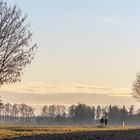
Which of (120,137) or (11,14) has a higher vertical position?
(11,14)

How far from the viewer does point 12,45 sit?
61531mm

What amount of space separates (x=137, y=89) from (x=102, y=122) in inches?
1804

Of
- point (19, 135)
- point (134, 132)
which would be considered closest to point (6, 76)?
point (19, 135)

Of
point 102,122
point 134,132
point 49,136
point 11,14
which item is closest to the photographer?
point 49,136

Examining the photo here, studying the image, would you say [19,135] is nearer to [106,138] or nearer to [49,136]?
[49,136]

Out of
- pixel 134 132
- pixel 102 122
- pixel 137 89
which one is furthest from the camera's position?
pixel 137 89

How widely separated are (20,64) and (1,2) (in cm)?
682

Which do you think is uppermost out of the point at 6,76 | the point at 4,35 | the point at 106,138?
the point at 4,35

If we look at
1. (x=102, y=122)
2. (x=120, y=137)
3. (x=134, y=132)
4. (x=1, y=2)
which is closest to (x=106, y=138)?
(x=120, y=137)

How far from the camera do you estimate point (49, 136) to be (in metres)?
59.2

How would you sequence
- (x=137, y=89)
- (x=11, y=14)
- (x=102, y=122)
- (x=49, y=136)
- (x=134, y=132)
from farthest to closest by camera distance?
(x=137, y=89) < (x=102, y=122) < (x=134, y=132) < (x=11, y=14) < (x=49, y=136)

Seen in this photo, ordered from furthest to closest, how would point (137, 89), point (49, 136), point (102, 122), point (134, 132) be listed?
point (137, 89) → point (102, 122) → point (134, 132) → point (49, 136)

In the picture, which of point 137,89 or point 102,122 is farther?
point 137,89

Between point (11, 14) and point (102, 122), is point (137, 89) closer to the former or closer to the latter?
point (102, 122)
